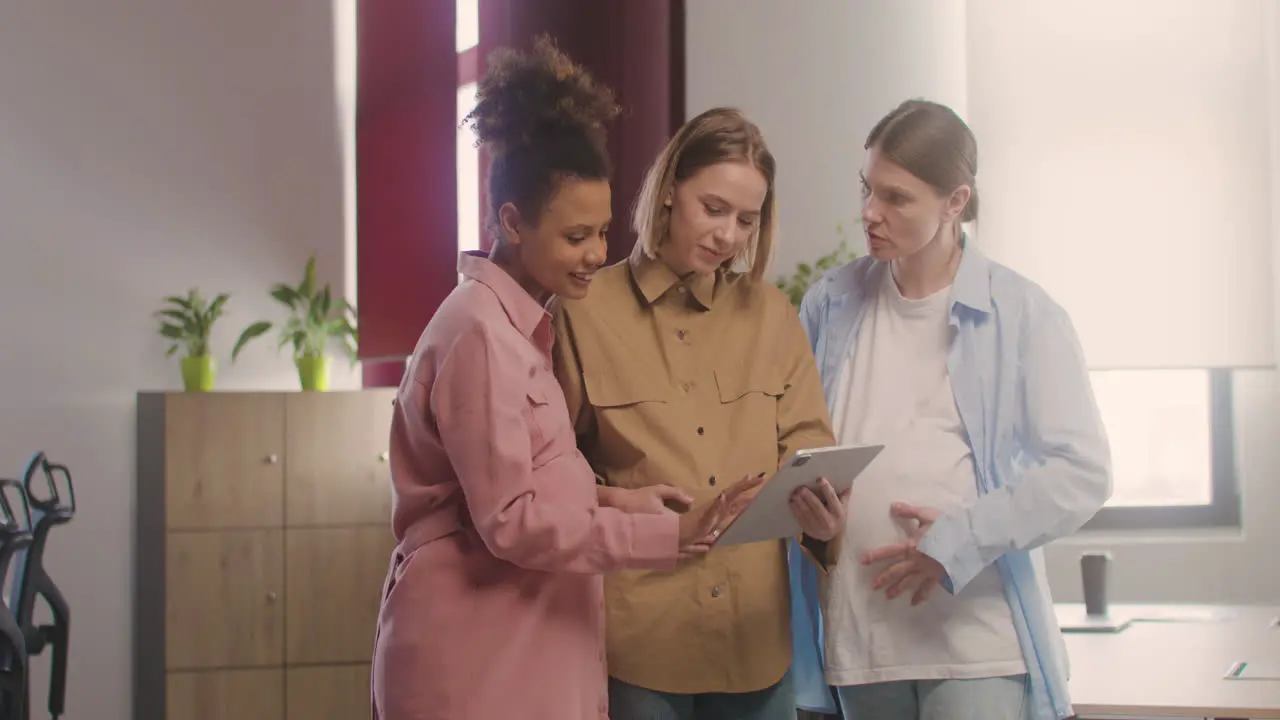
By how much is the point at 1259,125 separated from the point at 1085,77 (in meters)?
0.55

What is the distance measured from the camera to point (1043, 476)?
6.35ft

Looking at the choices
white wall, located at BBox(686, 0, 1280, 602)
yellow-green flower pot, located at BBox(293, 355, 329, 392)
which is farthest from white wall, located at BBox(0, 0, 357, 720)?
white wall, located at BBox(686, 0, 1280, 602)

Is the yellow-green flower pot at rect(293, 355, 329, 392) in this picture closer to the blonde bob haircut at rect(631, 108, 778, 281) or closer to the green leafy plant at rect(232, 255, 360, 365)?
the green leafy plant at rect(232, 255, 360, 365)

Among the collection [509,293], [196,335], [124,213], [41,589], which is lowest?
[41,589]

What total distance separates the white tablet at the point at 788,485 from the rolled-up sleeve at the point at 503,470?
0.17 metres

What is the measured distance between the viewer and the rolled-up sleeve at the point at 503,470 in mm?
1543

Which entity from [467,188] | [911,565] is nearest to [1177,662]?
[911,565]

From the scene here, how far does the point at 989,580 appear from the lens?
1981 millimetres

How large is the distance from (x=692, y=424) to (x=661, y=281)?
0.22 metres

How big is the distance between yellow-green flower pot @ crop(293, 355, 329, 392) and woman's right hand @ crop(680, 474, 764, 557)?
11.6ft

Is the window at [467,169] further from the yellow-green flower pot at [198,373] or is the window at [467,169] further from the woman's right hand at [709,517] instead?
the woman's right hand at [709,517]

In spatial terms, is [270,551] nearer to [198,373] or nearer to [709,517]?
[198,373]

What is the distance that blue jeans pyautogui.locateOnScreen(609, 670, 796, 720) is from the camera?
1831mm

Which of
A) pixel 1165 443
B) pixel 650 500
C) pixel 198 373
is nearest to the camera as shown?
pixel 650 500
